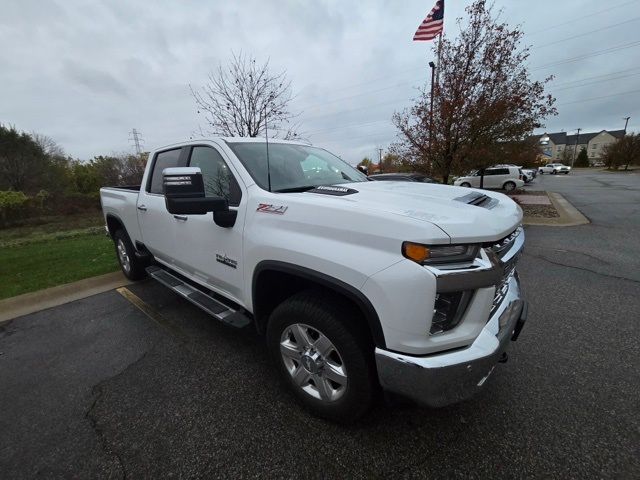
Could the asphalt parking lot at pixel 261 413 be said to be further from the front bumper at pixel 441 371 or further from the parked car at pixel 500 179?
the parked car at pixel 500 179

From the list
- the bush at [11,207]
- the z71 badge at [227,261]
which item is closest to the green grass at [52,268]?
the z71 badge at [227,261]

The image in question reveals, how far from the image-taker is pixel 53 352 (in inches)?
121

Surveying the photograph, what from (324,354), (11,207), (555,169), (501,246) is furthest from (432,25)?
(555,169)

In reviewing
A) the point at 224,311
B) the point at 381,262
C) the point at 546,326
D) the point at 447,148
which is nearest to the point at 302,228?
the point at 381,262

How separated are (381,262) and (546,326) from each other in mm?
2650

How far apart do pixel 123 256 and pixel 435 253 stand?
4.88m

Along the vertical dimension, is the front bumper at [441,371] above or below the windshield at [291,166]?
below

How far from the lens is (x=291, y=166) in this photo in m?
2.74

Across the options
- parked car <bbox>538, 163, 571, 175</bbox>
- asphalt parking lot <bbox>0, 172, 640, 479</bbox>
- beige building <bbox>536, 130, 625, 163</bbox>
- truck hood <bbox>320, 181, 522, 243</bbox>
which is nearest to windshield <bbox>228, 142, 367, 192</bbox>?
truck hood <bbox>320, 181, 522, 243</bbox>

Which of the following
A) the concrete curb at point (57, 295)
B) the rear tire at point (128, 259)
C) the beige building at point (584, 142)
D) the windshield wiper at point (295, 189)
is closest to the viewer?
the windshield wiper at point (295, 189)

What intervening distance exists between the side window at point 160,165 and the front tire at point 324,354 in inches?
87.9

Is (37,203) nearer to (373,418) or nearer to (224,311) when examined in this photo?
(224,311)

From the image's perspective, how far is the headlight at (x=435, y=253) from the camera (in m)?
1.48

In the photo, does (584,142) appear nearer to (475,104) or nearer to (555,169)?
(555,169)
